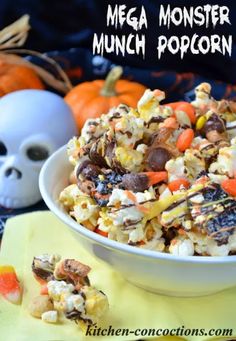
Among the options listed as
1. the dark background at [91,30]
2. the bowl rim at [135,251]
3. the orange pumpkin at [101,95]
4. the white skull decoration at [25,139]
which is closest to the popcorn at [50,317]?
the bowl rim at [135,251]

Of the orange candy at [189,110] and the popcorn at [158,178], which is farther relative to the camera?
the orange candy at [189,110]

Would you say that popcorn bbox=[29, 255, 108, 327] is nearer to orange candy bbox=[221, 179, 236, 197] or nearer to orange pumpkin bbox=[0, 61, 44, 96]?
orange candy bbox=[221, 179, 236, 197]

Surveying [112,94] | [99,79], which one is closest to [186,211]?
[112,94]

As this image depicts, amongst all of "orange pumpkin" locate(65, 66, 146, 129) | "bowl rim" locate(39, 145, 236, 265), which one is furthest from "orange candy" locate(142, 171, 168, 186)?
"orange pumpkin" locate(65, 66, 146, 129)

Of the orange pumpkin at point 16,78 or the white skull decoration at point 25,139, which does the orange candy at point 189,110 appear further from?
the orange pumpkin at point 16,78

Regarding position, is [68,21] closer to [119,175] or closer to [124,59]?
[124,59]
